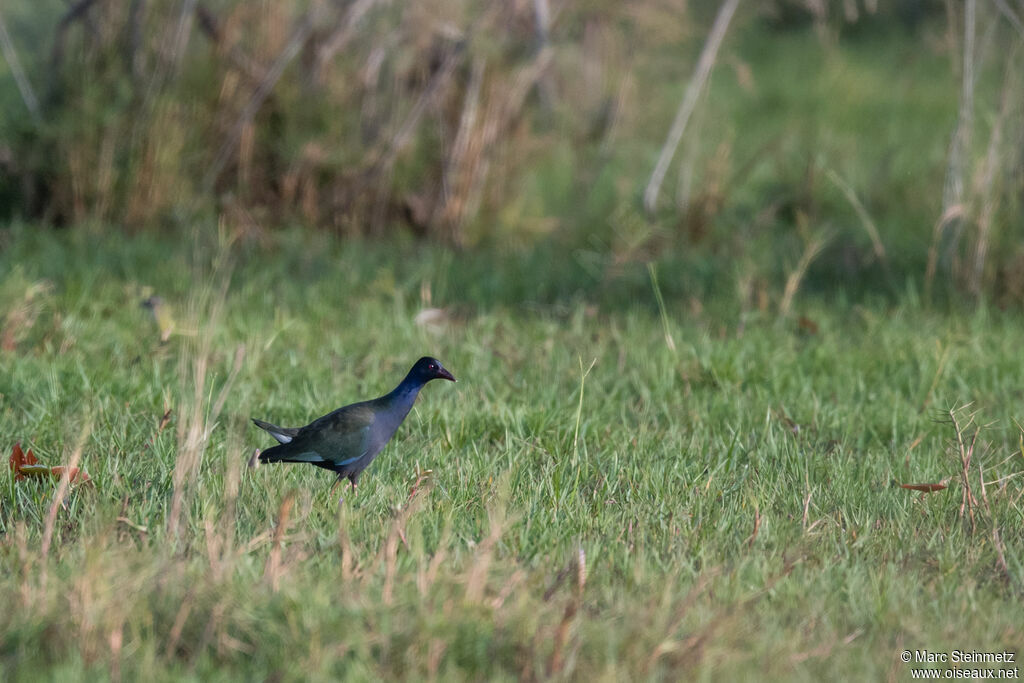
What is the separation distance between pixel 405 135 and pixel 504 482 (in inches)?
185

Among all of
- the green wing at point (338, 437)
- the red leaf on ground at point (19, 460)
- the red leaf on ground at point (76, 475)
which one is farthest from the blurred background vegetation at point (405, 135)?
the red leaf on ground at point (76, 475)

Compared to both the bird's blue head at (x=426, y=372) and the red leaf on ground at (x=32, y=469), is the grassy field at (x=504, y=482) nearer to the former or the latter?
the red leaf on ground at (x=32, y=469)

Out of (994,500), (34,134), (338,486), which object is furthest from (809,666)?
(34,134)

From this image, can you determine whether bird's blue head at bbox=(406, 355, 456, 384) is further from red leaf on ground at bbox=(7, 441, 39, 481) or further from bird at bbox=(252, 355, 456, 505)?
red leaf on ground at bbox=(7, 441, 39, 481)

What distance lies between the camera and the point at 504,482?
10.2 ft

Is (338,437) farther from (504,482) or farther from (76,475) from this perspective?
(76,475)

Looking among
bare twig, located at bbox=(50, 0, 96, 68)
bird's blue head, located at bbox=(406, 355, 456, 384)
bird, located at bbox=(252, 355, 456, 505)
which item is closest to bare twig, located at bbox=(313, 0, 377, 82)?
bare twig, located at bbox=(50, 0, 96, 68)

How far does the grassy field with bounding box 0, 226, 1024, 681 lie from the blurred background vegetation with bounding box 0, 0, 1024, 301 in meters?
0.68

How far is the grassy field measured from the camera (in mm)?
2379

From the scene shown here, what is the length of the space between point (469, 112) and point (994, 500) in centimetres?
490

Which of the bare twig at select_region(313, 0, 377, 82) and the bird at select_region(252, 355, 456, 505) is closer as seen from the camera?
the bird at select_region(252, 355, 456, 505)

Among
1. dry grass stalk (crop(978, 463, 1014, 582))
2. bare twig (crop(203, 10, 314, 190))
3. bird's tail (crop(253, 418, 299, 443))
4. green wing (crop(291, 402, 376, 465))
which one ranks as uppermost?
bare twig (crop(203, 10, 314, 190))

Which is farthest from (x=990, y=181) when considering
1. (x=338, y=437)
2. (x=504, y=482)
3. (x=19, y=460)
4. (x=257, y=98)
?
(x=19, y=460)

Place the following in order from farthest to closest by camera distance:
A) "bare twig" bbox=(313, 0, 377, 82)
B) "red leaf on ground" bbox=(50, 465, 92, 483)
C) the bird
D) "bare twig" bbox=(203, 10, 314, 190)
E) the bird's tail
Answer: "bare twig" bbox=(313, 0, 377, 82), "bare twig" bbox=(203, 10, 314, 190), the bird's tail, the bird, "red leaf on ground" bbox=(50, 465, 92, 483)
